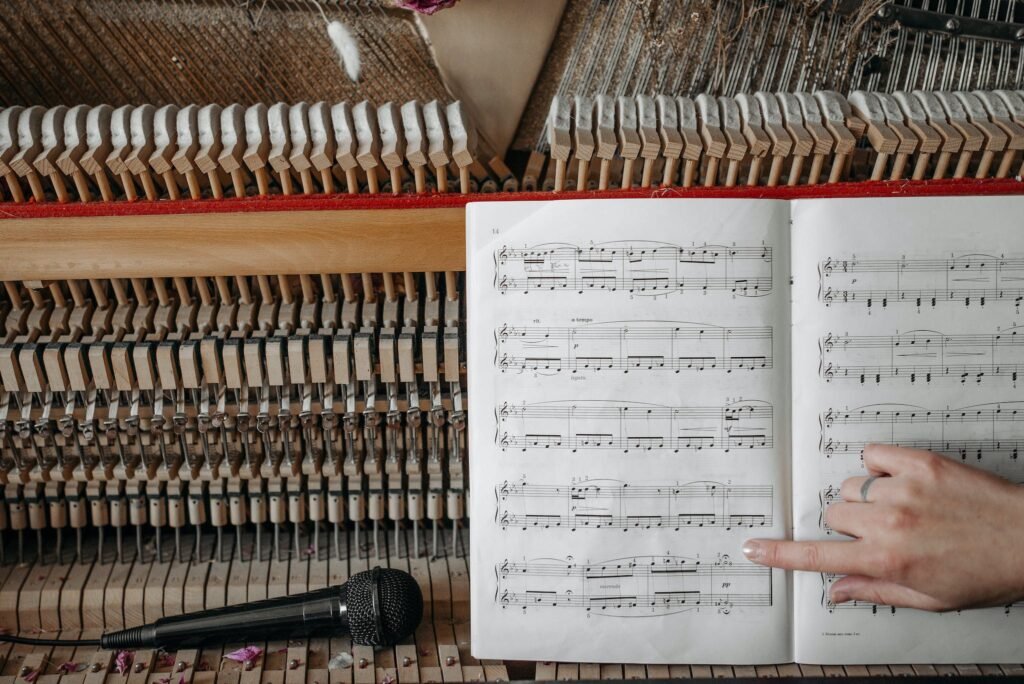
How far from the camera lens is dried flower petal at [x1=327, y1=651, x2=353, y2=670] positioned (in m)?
1.56

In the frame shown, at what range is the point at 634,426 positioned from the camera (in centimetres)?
150

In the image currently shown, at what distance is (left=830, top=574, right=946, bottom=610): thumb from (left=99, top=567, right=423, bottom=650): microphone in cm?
79

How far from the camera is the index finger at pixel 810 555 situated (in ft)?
4.61

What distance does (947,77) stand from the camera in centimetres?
174

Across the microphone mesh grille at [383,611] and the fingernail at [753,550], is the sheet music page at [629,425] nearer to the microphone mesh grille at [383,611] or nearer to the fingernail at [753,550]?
the fingernail at [753,550]

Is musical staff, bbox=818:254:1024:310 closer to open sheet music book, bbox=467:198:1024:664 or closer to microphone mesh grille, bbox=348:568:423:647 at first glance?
open sheet music book, bbox=467:198:1024:664

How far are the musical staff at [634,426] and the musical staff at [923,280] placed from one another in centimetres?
25

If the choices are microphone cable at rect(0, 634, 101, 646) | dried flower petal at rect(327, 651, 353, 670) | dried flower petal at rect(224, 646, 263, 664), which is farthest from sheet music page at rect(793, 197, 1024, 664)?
microphone cable at rect(0, 634, 101, 646)

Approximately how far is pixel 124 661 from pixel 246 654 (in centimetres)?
24

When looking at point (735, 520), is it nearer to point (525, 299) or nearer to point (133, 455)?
point (525, 299)

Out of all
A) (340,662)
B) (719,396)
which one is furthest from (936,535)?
(340,662)

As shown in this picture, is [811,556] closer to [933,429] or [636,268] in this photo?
[933,429]

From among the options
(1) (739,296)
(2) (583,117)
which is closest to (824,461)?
(1) (739,296)

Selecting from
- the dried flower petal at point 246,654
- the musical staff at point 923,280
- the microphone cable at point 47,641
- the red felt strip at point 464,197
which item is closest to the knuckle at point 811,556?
the musical staff at point 923,280
